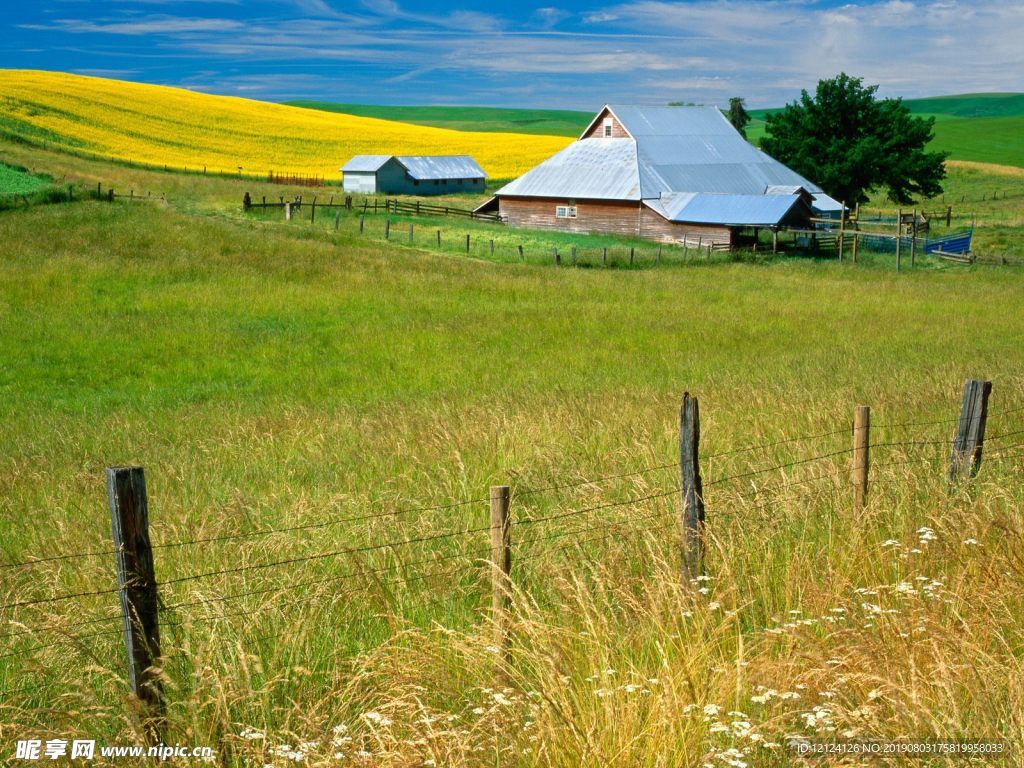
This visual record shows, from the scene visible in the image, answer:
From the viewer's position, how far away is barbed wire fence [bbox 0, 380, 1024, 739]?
4133mm

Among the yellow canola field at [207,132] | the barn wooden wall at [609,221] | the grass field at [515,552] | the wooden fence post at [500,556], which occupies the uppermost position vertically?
the yellow canola field at [207,132]

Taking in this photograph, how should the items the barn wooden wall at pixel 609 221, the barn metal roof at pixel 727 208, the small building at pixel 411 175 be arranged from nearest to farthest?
the barn metal roof at pixel 727 208 → the barn wooden wall at pixel 609 221 → the small building at pixel 411 175

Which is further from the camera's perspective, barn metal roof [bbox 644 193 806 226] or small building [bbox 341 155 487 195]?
small building [bbox 341 155 487 195]

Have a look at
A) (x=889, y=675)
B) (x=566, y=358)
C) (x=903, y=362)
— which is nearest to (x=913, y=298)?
(x=903, y=362)

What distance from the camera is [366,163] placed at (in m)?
75.1

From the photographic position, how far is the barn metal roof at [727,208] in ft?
149

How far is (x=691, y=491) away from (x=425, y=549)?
5.38 feet

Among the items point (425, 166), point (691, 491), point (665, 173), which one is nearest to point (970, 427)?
point (691, 491)

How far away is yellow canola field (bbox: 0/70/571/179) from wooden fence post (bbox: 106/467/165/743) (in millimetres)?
67806

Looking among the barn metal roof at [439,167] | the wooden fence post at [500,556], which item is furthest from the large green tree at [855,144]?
the wooden fence post at [500,556]

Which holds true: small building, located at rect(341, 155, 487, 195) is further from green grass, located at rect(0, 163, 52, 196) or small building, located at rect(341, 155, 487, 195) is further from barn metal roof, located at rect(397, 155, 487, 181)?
green grass, located at rect(0, 163, 52, 196)

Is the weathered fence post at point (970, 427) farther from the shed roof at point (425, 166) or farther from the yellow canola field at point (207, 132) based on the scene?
the shed roof at point (425, 166)

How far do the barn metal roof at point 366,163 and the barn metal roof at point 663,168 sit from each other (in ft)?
68.5

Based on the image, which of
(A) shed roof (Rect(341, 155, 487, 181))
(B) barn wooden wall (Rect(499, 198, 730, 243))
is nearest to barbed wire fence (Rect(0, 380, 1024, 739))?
(B) barn wooden wall (Rect(499, 198, 730, 243))
